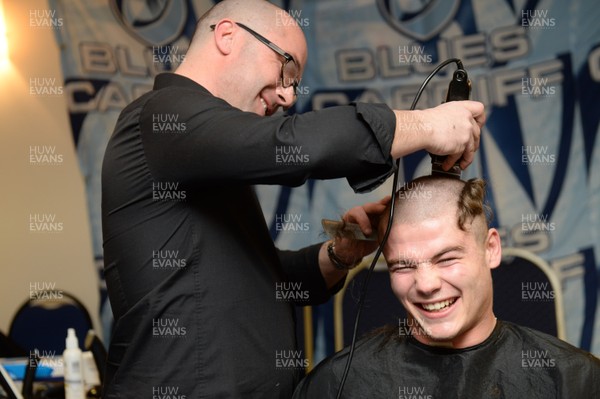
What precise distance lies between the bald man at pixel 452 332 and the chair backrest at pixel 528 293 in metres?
0.86

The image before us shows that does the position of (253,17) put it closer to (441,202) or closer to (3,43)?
(441,202)

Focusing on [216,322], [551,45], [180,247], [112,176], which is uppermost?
[551,45]

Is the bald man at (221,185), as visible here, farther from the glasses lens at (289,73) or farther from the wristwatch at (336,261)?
the wristwatch at (336,261)

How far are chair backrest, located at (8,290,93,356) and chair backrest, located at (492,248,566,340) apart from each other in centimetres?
189

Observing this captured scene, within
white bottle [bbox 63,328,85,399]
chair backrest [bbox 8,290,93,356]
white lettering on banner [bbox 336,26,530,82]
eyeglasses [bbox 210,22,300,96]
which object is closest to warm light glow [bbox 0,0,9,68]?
chair backrest [bbox 8,290,93,356]

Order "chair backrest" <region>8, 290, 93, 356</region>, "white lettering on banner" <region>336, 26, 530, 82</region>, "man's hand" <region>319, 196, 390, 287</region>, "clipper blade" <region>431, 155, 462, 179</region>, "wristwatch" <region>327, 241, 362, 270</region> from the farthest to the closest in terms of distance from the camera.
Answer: "chair backrest" <region>8, 290, 93, 356</region> → "white lettering on banner" <region>336, 26, 530, 82</region> → "wristwatch" <region>327, 241, 362, 270</region> → "man's hand" <region>319, 196, 390, 287</region> → "clipper blade" <region>431, 155, 462, 179</region>

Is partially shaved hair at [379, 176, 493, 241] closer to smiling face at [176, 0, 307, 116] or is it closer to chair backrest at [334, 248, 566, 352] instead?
smiling face at [176, 0, 307, 116]

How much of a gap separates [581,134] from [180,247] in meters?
2.28

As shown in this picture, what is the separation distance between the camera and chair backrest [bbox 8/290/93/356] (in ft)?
11.2

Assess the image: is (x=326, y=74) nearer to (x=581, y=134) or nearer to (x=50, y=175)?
(x=581, y=134)

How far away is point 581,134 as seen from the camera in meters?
3.25

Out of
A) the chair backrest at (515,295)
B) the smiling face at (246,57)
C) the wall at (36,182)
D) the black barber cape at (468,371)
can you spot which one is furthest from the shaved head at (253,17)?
the wall at (36,182)

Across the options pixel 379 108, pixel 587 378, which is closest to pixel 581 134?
pixel 587 378

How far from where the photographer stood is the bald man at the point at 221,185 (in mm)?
1391
